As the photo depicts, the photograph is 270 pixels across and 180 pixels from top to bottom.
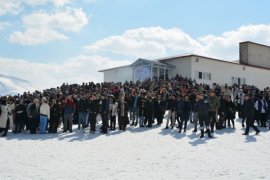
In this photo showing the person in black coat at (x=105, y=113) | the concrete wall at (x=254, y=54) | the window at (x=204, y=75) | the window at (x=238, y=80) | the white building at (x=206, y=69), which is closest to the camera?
the person in black coat at (x=105, y=113)

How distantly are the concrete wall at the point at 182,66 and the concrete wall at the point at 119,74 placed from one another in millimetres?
4883

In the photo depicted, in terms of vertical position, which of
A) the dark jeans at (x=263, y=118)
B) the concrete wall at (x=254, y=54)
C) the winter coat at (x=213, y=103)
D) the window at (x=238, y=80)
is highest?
the concrete wall at (x=254, y=54)

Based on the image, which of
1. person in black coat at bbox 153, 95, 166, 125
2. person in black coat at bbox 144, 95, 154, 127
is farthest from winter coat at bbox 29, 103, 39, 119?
person in black coat at bbox 153, 95, 166, 125

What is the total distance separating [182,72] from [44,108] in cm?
2150

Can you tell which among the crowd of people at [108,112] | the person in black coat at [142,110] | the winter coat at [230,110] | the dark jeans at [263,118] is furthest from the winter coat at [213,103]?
the person in black coat at [142,110]

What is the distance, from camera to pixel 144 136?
15914mm

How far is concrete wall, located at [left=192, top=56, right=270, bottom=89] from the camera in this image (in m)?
37.3

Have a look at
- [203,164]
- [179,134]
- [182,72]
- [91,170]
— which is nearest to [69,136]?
[179,134]

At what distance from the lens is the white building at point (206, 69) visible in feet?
120

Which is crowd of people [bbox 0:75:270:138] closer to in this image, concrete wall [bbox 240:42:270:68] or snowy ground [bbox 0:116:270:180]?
snowy ground [bbox 0:116:270:180]

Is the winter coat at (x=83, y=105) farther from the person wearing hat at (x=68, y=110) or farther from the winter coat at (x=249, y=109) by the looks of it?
the winter coat at (x=249, y=109)

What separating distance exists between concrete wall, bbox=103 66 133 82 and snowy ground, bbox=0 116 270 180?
23572 millimetres

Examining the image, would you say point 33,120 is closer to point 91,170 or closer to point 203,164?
point 91,170

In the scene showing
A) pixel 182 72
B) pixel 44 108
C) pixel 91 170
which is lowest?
pixel 91 170
